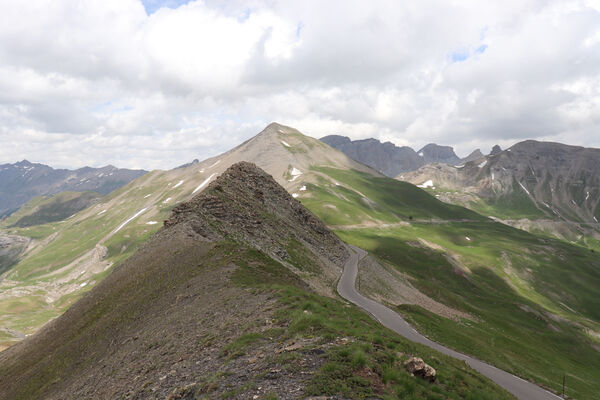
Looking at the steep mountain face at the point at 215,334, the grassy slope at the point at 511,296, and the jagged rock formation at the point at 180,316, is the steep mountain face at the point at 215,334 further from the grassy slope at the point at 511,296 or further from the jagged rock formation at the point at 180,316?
the grassy slope at the point at 511,296

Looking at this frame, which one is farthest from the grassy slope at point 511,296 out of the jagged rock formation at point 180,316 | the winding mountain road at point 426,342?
the jagged rock formation at point 180,316

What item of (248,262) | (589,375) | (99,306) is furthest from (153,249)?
(589,375)

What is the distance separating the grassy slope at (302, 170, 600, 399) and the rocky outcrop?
26.5 metres

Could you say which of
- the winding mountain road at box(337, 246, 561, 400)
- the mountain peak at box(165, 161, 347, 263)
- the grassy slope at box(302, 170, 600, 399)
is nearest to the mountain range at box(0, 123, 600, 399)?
the mountain peak at box(165, 161, 347, 263)

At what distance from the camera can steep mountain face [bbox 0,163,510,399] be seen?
15531 millimetres

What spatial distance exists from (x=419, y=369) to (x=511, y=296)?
11352cm

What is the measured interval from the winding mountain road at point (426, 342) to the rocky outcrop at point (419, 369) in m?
19.1

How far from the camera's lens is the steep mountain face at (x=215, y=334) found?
15.5m

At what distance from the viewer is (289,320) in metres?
22.2

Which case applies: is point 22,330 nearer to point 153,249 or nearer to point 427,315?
point 153,249

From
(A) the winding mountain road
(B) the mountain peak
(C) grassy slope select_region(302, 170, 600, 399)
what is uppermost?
(B) the mountain peak

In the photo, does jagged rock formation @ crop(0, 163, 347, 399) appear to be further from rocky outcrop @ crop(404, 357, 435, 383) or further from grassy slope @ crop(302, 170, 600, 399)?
grassy slope @ crop(302, 170, 600, 399)

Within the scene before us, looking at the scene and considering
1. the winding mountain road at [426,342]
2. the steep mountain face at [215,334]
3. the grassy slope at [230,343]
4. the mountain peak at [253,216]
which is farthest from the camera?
the mountain peak at [253,216]

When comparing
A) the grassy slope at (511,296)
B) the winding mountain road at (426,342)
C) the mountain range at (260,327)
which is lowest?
the grassy slope at (511,296)
